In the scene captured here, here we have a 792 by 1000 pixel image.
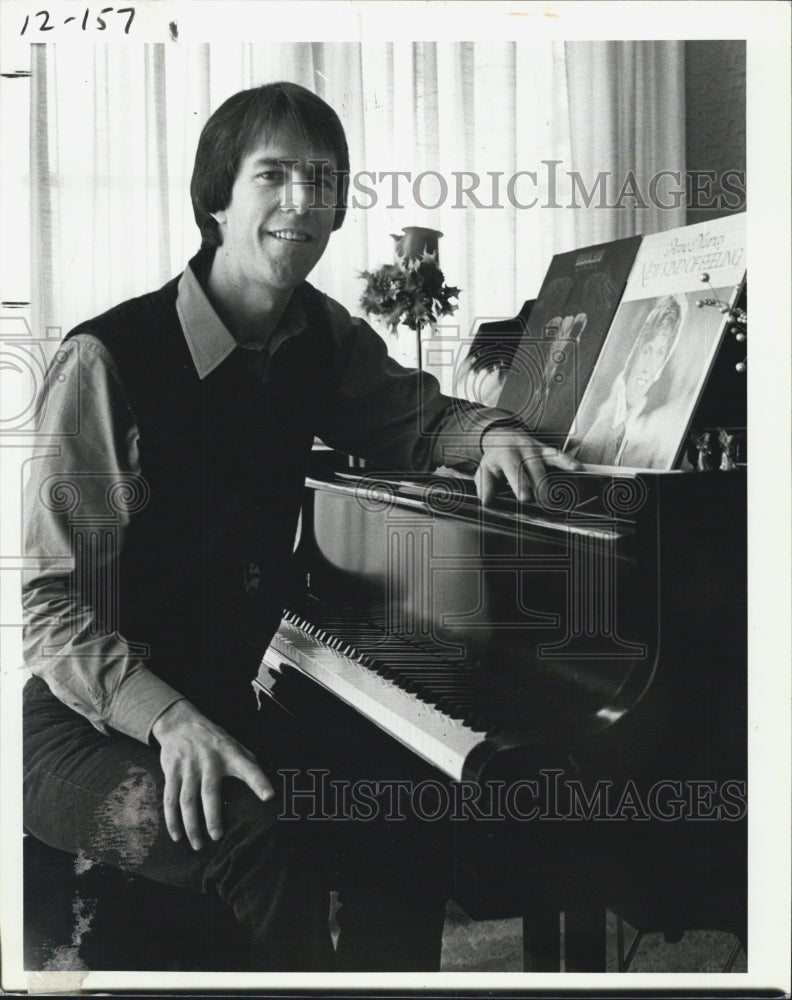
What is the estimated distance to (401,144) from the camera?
226cm

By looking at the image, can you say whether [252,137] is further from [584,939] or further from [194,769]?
[584,939]

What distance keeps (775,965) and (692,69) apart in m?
2.12

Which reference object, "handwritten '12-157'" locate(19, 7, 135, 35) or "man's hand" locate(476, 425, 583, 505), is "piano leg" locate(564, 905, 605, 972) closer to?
"man's hand" locate(476, 425, 583, 505)

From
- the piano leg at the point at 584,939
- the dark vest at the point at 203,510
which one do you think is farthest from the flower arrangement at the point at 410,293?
the piano leg at the point at 584,939

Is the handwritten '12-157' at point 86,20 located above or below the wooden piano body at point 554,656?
above

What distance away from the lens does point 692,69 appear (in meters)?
2.27

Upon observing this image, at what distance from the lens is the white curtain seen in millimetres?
2254

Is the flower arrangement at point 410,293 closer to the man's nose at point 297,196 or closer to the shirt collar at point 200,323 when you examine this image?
the man's nose at point 297,196

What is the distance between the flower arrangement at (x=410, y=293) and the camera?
2.25 meters

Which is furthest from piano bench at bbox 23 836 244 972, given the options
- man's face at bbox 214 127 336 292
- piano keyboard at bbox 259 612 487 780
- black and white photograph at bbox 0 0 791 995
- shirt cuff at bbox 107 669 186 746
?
man's face at bbox 214 127 336 292

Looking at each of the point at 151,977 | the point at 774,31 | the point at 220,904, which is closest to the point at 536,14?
the point at 774,31

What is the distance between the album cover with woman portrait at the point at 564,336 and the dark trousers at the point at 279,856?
92 centimetres

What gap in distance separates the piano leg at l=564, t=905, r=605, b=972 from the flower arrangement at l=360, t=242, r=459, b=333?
4.60 ft

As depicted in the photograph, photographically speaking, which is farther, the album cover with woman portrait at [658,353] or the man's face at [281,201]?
the man's face at [281,201]
